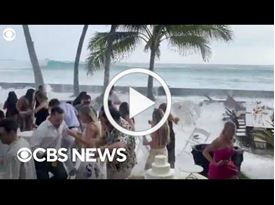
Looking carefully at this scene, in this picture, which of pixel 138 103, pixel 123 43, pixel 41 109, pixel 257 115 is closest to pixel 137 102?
pixel 138 103

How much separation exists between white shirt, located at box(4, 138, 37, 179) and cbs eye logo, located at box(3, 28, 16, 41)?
0.59 meters

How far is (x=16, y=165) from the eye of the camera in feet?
10.1

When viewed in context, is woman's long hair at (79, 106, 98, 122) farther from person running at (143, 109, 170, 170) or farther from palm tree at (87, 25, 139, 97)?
person running at (143, 109, 170, 170)

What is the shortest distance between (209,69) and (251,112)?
1.16 feet

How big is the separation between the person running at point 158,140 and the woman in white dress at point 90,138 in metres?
0.28

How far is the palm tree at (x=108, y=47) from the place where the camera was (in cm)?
309

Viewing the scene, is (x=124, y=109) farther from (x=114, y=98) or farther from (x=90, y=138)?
(x=90, y=138)

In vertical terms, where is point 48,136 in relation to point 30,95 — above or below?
below

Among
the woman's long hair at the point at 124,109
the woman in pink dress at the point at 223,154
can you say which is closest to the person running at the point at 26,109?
the woman's long hair at the point at 124,109

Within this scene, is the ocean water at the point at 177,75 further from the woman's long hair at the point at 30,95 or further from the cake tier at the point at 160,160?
the cake tier at the point at 160,160

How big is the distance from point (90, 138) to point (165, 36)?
0.74 m
